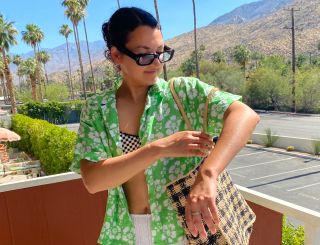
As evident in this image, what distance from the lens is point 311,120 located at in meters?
30.6

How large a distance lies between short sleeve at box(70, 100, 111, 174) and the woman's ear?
15 cm

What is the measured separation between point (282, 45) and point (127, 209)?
98896 mm

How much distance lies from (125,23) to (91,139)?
35 centimetres

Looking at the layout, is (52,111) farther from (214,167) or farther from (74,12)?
(214,167)

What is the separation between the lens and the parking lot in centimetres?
1404

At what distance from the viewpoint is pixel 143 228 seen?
1.22 m

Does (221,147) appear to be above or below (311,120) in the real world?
above

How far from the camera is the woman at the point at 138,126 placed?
1090 mm

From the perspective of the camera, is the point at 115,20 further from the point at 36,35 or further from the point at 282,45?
the point at 282,45

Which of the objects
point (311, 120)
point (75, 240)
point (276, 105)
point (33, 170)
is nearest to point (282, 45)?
point (276, 105)

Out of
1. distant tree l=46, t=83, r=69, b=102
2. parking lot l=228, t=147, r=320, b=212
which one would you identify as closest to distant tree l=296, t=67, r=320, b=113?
parking lot l=228, t=147, r=320, b=212

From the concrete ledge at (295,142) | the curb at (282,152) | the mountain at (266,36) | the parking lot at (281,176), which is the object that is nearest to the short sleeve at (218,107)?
the parking lot at (281,176)

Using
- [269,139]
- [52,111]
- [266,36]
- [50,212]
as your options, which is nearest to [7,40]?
[52,111]

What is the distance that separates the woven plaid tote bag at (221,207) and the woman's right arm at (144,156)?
148mm
